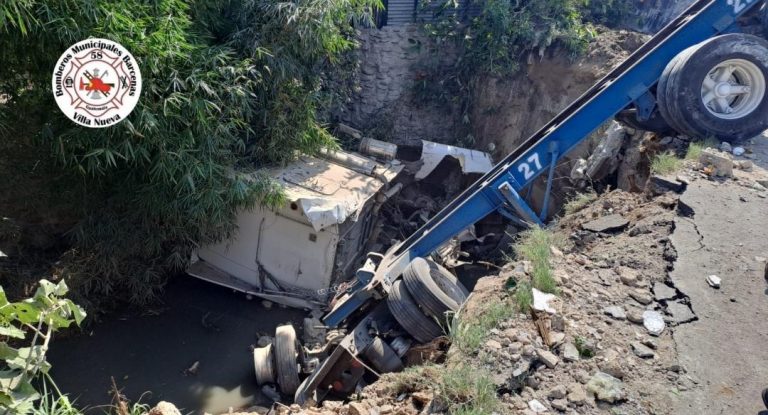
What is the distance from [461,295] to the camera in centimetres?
524

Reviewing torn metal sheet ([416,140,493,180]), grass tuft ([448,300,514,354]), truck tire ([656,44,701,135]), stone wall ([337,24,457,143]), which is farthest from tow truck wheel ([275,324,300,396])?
stone wall ([337,24,457,143])

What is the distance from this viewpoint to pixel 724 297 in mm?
→ 3785

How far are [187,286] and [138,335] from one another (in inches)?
36.0

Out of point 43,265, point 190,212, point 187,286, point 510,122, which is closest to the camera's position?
point 190,212

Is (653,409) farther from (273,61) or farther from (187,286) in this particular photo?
(187,286)

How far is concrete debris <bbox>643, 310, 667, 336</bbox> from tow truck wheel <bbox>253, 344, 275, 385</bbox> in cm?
358

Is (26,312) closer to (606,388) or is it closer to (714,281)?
(606,388)

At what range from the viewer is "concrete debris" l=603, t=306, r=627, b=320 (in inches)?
145

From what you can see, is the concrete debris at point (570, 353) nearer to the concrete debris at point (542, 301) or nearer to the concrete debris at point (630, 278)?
the concrete debris at point (542, 301)

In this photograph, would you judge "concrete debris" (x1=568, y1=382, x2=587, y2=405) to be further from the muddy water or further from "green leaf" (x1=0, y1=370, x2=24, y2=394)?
the muddy water

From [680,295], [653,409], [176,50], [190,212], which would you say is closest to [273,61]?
[176,50]

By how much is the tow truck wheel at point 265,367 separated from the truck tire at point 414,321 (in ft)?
5.18

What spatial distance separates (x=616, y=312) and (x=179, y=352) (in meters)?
4.66

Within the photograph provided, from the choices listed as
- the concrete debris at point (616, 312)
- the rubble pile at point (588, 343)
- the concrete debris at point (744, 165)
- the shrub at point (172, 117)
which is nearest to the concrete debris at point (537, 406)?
the rubble pile at point (588, 343)
